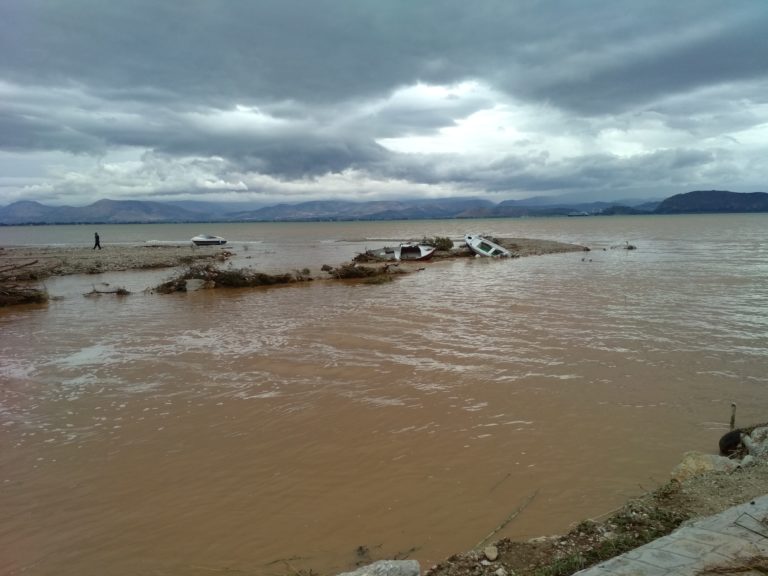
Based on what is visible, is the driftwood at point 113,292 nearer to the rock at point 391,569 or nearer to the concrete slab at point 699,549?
the rock at point 391,569

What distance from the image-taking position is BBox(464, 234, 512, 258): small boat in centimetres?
3459

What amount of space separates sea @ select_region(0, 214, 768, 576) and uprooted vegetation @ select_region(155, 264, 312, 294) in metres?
5.45

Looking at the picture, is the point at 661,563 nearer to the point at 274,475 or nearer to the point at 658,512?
the point at 658,512

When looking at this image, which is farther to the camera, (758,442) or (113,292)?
(113,292)

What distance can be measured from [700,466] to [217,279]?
19.5 m

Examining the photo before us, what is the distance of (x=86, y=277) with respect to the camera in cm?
2550

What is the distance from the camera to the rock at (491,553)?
377 centimetres

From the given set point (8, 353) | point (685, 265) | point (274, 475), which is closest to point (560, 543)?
point (274, 475)

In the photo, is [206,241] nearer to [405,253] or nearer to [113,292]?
[405,253]

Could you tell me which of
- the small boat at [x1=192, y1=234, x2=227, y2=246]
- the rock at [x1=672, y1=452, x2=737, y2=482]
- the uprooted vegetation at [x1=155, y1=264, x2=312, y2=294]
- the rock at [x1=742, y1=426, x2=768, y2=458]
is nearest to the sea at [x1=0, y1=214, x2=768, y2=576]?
the rock at [x1=672, y1=452, x2=737, y2=482]

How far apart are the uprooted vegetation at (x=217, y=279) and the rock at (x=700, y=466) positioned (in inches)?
739

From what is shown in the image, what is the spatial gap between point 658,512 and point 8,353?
1318 centimetres

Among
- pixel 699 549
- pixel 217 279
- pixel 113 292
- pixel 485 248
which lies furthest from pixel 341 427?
pixel 485 248

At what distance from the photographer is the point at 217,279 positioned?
829 inches
